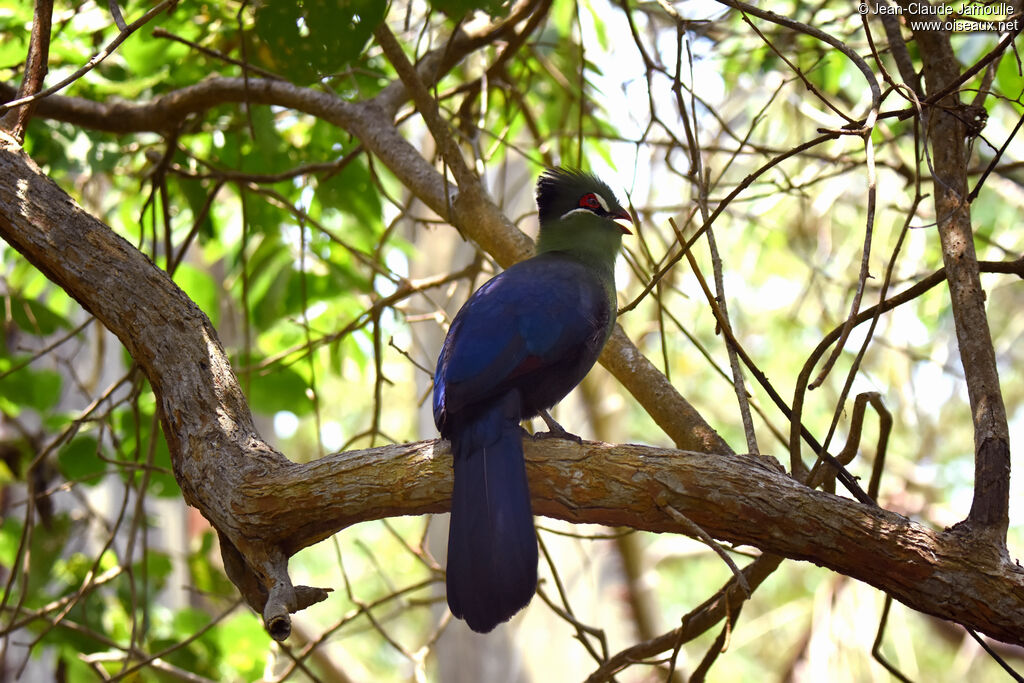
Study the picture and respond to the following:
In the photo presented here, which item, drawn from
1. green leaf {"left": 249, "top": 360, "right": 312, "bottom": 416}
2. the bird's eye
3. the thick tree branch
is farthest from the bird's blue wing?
green leaf {"left": 249, "top": 360, "right": 312, "bottom": 416}

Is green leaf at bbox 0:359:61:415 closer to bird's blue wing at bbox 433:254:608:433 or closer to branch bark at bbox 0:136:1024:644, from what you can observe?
branch bark at bbox 0:136:1024:644

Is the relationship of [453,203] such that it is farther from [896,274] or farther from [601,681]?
[896,274]

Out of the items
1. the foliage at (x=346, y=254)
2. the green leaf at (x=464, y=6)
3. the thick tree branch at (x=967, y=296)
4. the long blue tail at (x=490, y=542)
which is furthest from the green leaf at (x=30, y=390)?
the thick tree branch at (x=967, y=296)

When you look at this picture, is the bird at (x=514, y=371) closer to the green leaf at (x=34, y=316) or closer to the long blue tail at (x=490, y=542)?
the long blue tail at (x=490, y=542)

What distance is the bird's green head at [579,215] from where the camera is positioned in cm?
321

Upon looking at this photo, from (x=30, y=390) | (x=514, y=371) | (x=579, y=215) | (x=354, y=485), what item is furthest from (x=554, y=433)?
(x=30, y=390)

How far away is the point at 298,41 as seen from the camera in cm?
238

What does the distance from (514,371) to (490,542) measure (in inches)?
21.0

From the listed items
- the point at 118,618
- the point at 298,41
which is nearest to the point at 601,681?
the point at 298,41

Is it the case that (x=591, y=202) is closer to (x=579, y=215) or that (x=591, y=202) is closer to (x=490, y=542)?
(x=579, y=215)

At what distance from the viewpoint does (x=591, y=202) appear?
3283 millimetres

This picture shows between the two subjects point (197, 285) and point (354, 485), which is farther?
point (197, 285)

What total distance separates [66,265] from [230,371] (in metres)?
0.45

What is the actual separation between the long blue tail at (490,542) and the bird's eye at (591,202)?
137 cm
